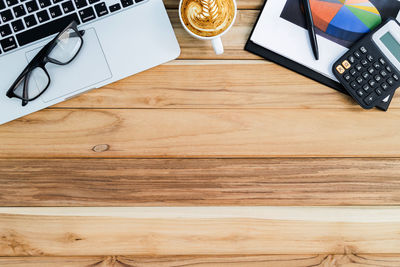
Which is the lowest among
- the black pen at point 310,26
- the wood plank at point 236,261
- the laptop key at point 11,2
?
the wood plank at point 236,261

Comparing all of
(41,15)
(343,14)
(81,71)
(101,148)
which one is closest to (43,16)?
(41,15)

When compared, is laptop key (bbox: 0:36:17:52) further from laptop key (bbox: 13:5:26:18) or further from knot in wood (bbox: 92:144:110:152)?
knot in wood (bbox: 92:144:110:152)

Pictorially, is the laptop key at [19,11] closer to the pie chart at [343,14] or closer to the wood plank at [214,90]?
the wood plank at [214,90]

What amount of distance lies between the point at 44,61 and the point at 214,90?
0.29m

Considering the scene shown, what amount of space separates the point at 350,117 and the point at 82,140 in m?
0.48

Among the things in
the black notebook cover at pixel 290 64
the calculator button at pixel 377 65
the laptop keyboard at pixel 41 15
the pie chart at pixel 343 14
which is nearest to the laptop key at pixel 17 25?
the laptop keyboard at pixel 41 15

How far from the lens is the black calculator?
22.4 inches

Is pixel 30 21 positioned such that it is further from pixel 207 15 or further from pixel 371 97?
pixel 371 97

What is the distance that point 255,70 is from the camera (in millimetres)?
592

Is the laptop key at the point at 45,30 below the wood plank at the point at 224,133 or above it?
above

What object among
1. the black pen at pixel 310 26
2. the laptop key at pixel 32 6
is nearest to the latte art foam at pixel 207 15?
the black pen at pixel 310 26

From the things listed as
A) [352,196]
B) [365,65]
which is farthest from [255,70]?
[352,196]

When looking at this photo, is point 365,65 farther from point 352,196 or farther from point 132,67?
point 132,67

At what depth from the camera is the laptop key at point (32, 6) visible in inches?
21.4
